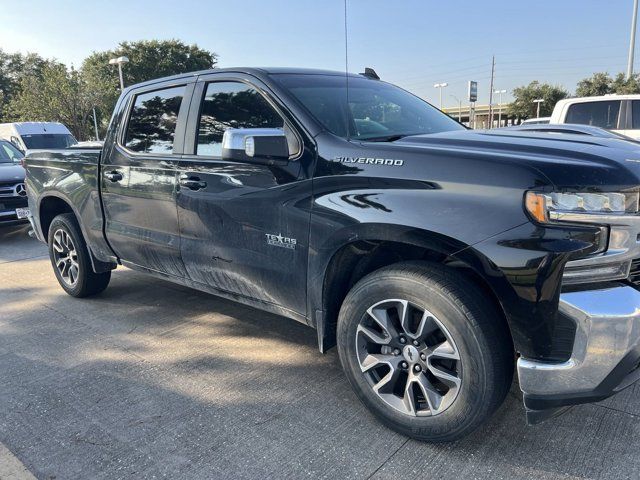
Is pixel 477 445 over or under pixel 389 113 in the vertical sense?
under

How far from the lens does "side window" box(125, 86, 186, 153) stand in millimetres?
3809

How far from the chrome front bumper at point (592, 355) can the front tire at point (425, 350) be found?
0.17 meters

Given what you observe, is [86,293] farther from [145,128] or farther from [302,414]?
[302,414]

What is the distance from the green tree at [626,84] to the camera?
1060 inches

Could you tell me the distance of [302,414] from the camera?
9.65 ft

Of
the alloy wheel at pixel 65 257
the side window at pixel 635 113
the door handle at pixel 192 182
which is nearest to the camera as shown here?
the door handle at pixel 192 182

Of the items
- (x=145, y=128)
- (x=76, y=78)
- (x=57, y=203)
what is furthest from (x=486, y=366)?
(x=76, y=78)

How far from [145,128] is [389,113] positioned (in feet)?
6.17

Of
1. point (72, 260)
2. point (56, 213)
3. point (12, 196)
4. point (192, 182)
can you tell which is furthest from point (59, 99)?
point (192, 182)

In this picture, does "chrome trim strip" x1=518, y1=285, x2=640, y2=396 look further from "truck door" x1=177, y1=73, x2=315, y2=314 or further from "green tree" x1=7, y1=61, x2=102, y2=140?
"green tree" x1=7, y1=61, x2=102, y2=140

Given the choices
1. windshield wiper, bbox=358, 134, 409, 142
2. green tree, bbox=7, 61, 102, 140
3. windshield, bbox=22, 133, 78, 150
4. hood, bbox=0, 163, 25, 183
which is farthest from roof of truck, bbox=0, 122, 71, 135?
green tree, bbox=7, 61, 102, 140

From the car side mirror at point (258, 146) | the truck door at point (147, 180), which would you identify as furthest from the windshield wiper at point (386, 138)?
the truck door at point (147, 180)

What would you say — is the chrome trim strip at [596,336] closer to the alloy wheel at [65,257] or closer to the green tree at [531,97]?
the alloy wheel at [65,257]

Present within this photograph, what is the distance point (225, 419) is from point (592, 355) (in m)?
1.85
